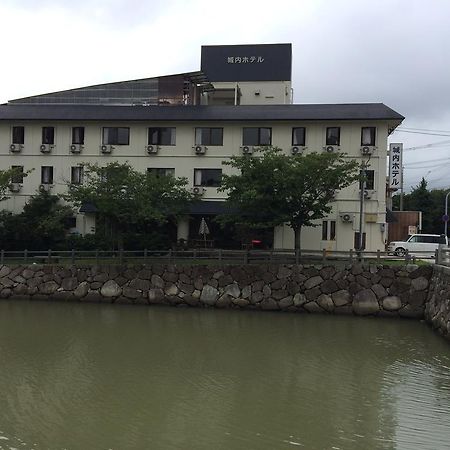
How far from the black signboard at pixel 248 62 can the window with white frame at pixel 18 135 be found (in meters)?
18.4

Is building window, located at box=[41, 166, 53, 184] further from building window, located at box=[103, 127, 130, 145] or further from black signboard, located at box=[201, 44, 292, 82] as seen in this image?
black signboard, located at box=[201, 44, 292, 82]

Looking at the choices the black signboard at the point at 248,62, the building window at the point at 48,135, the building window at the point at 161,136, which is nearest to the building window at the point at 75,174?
the building window at the point at 48,135

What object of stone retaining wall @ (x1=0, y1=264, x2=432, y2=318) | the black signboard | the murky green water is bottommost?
the murky green water

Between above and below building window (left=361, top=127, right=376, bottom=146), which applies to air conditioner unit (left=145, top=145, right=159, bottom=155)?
below

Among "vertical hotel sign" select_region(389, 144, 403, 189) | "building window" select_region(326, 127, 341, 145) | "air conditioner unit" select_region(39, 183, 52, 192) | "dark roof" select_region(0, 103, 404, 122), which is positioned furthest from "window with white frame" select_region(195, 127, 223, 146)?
"vertical hotel sign" select_region(389, 144, 403, 189)

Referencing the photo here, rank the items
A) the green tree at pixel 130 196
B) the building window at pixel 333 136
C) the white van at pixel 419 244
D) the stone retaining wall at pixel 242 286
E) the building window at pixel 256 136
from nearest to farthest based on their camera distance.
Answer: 1. the stone retaining wall at pixel 242 286
2. the green tree at pixel 130 196
3. the white van at pixel 419 244
4. the building window at pixel 333 136
5. the building window at pixel 256 136

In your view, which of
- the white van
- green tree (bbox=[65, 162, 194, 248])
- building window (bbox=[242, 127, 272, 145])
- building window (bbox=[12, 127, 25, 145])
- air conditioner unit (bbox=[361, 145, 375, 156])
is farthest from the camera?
building window (bbox=[12, 127, 25, 145])

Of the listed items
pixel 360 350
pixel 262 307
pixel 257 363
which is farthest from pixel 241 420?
pixel 262 307

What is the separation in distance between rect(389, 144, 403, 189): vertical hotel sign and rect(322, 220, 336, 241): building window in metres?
7.38

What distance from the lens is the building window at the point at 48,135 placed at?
99.6 ft

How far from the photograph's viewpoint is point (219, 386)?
9211 mm

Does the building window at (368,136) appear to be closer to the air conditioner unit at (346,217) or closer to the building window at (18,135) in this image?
the air conditioner unit at (346,217)

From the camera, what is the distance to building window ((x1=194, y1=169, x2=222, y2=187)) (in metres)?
29.1

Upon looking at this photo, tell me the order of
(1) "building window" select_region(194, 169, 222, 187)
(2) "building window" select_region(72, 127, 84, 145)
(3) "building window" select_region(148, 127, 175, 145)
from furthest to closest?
(2) "building window" select_region(72, 127, 84, 145) < (3) "building window" select_region(148, 127, 175, 145) < (1) "building window" select_region(194, 169, 222, 187)
